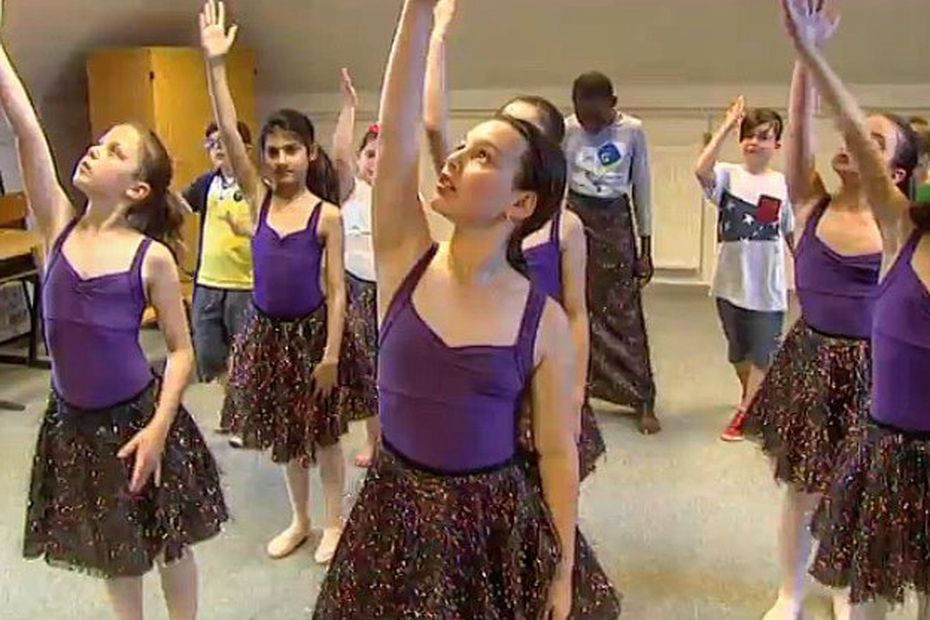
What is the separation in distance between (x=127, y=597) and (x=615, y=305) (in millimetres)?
2102

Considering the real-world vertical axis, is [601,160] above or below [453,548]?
above

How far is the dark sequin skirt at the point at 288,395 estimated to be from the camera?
2.85 metres

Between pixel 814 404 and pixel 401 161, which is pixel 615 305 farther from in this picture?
pixel 401 161

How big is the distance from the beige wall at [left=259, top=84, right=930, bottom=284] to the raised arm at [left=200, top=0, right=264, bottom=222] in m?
2.60

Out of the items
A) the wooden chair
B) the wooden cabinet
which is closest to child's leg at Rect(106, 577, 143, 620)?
the wooden chair

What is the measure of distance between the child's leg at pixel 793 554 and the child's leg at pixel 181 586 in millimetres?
1258

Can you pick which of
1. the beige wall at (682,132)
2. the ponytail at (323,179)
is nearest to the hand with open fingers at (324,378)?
the ponytail at (323,179)

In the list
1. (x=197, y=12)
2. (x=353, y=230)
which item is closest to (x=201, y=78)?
(x=197, y=12)

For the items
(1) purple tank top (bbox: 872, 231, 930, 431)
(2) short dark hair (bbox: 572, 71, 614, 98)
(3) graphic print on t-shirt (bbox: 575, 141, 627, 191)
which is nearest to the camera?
(1) purple tank top (bbox: 872, 231, 930, 431)

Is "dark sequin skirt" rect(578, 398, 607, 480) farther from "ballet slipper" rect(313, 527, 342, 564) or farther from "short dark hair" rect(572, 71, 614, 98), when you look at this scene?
"short dark hair" rect(572, 71, 614, 98)

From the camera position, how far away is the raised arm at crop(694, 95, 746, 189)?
124 inches

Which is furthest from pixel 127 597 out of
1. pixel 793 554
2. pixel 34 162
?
pixel 793 554

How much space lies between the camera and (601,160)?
377 centimetres

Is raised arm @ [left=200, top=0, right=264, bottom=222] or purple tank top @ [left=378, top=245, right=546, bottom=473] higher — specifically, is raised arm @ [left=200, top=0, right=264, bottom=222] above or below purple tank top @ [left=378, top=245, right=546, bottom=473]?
above
